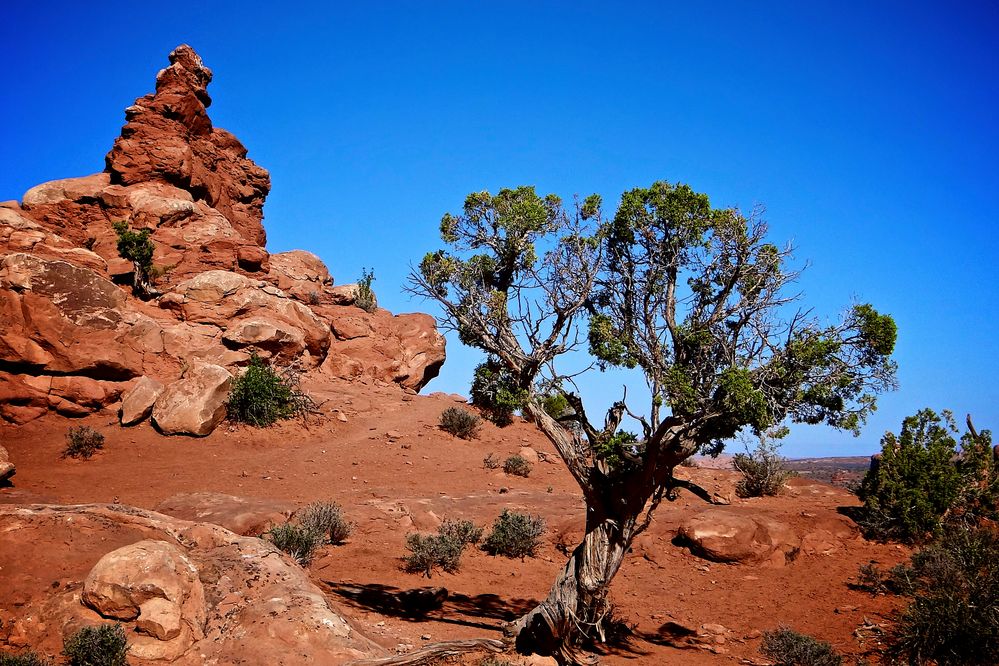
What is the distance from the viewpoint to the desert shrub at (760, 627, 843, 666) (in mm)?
8961

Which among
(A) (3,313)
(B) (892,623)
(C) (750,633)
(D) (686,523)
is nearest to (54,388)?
(A) (3,313)

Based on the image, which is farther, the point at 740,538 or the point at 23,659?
the point at 740,538

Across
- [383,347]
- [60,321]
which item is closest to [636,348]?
[60,321]

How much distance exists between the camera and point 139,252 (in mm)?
Answer: 27078

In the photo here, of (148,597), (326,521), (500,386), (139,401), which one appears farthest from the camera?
(139,401)

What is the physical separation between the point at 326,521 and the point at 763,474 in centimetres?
1404

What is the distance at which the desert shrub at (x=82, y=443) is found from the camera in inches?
730

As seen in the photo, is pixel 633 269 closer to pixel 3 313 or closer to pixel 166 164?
pixel 3 313

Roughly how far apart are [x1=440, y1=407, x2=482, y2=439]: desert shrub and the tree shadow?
1335 centimetres

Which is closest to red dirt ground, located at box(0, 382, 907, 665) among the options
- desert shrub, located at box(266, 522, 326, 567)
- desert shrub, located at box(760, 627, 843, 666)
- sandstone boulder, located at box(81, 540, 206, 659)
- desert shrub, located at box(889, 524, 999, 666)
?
desert shrub, located at box(266, 522, 326, 567)

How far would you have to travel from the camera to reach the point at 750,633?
11.0m

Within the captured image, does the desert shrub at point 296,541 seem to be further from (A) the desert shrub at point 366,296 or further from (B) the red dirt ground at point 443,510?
(A) the desert shrub at point 366,296

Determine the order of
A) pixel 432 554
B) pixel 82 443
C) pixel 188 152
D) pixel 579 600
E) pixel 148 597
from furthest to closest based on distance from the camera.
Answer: pixel 188 152
pixel 82 443
pixel 432 554
pixel 579 600
pixel 148 597

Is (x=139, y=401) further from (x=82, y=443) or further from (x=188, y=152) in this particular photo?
(x=188, y=152)
